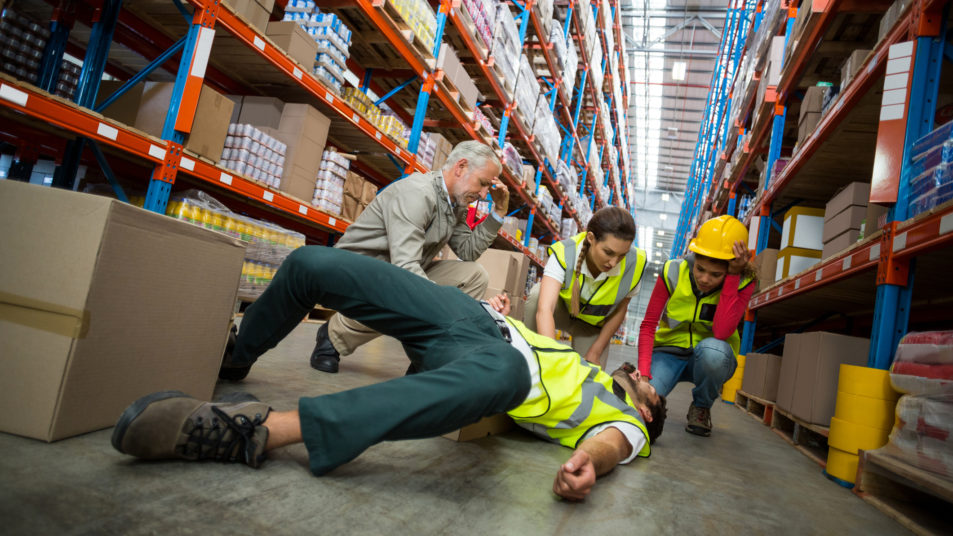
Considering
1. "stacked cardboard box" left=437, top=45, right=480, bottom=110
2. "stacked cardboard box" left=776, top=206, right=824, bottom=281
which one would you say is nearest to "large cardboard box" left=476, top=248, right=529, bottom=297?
"stacked cardboard box" left=437, top=45, right=480, bottom=110

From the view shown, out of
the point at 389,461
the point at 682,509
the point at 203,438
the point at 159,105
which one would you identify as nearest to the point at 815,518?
the point at 682,509

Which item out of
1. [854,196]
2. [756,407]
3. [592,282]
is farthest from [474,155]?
[756,407]

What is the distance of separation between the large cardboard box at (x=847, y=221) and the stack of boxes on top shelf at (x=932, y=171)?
0.92 metres

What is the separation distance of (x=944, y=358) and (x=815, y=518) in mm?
676

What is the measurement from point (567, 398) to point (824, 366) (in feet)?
5.73

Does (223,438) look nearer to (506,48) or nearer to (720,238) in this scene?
(720,238)

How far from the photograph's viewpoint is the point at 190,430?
1084 millimetres

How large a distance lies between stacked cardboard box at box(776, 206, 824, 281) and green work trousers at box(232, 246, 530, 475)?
141 inches

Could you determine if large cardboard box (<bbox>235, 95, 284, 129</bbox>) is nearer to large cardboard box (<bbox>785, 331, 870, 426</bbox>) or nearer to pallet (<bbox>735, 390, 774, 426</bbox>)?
large cardboard box (<bbox>785, 331, 870, 426</bbox>)

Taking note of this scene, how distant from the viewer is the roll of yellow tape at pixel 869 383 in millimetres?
1971

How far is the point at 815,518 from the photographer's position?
159 cm

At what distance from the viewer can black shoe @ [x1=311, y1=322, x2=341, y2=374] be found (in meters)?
2.65

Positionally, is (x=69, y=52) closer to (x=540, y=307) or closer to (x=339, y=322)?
(x=339, y=322)

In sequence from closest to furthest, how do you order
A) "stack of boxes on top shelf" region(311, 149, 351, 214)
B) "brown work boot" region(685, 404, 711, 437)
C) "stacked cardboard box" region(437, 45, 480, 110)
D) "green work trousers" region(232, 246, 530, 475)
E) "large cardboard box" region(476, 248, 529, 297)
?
"green work trousers" region(232, 246, 530, 475)
"brown work boot" region(685, 404, 711, 437)
"stack of boxes on top shelf" region(311, 149, 351, 214)
"stacked cardboard box" region(437, 45, 480, 110)
"large cardboard box" region(476, 248, 529, 297)
